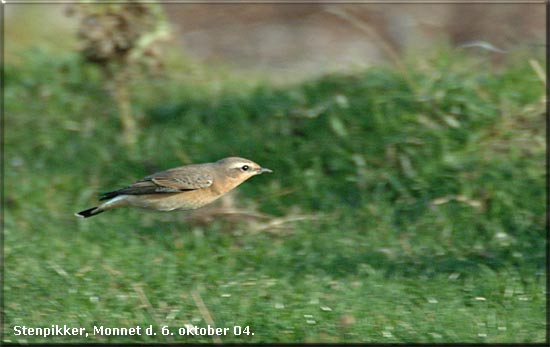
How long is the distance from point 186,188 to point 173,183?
0.29 feet

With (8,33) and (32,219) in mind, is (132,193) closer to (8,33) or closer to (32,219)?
(32,219)

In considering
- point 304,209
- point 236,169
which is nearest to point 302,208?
point 304,209

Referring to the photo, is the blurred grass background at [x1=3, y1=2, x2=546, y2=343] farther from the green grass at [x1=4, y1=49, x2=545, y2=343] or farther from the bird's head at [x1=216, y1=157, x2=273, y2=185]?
the bird's head at [x1=216, y1=157, x2=273, y2=185]

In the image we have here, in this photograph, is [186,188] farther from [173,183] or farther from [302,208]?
[302,208]

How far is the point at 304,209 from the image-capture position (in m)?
6.61

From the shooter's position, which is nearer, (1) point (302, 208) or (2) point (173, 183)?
(2) point (173, 183)

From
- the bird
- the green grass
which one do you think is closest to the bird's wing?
the bird

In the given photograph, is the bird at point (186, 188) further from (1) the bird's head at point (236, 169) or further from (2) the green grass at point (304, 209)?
(2) the green grass at point (304, 209)

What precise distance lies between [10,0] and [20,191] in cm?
446

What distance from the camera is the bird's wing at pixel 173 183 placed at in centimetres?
445

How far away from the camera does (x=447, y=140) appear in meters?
6.70

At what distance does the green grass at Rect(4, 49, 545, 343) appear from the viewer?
503cm

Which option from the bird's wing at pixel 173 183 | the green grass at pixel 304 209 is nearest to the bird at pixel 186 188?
the bird's wing at pixel 173 183

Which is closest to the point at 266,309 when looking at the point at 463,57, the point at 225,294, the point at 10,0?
the point at 225,294
